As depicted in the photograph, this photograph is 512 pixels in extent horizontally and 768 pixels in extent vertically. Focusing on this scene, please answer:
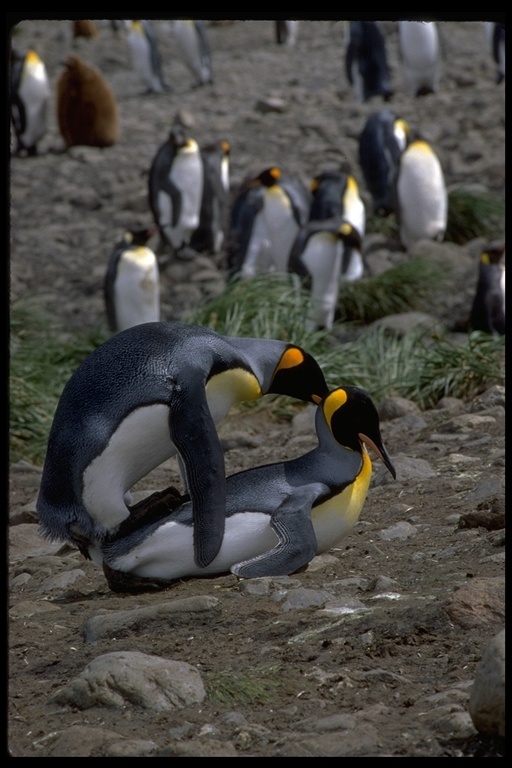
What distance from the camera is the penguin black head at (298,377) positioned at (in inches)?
148

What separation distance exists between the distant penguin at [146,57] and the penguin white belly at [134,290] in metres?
10.2

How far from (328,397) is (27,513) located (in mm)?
1662

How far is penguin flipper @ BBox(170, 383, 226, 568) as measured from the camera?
3285mm

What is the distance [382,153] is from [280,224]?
2720 millimetres

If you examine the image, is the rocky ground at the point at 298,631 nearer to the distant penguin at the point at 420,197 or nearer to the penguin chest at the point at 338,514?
the penguin chest at the point at 338,514

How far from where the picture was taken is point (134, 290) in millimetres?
8984

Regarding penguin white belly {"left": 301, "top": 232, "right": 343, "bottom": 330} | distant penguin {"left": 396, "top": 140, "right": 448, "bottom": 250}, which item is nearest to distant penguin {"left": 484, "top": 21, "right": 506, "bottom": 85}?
distant penguin {"left": 396, "top": 140, "right": 448, "bottom": 250}

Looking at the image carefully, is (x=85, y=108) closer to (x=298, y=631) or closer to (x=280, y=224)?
(x=280, y=224)

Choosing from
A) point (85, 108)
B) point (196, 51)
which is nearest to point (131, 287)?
point (85, 108)

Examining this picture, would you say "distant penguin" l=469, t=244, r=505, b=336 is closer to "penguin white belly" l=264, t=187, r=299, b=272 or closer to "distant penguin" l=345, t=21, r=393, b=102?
"penguin white belly" l=264, t=187, r=299, b=272

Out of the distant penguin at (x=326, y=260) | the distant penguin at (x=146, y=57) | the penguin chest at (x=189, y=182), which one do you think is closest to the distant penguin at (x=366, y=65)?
the distant penguin at (x=146, y=57)

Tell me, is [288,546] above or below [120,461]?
below

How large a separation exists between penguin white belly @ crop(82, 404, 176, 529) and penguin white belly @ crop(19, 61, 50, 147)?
1271cm

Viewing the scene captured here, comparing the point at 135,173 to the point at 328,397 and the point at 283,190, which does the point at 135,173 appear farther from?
the point at 328,397
